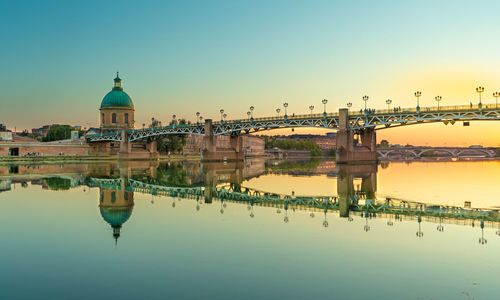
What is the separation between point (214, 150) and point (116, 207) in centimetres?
8228

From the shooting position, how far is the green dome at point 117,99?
14675 centimetres

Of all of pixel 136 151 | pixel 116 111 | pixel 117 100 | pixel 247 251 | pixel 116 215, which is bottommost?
Result: pixel 247 251

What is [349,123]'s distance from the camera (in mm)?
90062

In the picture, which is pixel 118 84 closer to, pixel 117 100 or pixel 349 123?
pixel 117 100

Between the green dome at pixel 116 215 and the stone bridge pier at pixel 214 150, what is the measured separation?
78.9 metres

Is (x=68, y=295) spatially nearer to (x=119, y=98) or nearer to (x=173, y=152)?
(x=173, y=152)

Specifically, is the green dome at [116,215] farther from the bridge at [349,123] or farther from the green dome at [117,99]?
the green dome at [117,99]

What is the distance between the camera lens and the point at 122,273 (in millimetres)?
12062

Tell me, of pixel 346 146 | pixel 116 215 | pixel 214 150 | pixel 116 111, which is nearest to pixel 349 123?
pixel 346 146

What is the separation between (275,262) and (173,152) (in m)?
125

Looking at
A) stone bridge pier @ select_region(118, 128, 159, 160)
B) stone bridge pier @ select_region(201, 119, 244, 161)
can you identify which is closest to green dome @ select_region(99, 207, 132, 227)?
stone bridge pier @ select_region(201, 119, 244, 161)

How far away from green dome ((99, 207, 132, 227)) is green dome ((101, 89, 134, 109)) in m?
127

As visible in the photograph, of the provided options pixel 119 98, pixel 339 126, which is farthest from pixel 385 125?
pixel 119 98

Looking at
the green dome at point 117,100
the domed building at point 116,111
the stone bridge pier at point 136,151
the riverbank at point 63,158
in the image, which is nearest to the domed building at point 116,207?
the riverbank at point 63,158
